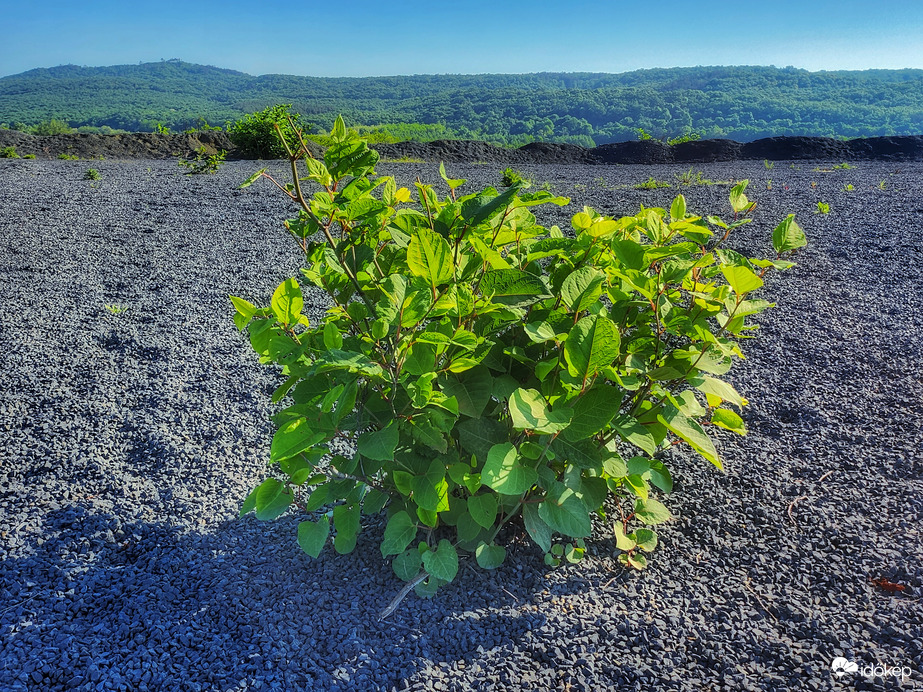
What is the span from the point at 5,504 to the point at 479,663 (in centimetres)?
180

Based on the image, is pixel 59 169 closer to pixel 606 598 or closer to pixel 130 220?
pixel 130 220

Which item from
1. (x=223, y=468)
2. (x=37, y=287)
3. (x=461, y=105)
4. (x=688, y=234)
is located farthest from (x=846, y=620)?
(x=461, y=105)

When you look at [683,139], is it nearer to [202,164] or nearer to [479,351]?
[202,164]

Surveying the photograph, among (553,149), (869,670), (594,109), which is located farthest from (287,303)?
(594,109)

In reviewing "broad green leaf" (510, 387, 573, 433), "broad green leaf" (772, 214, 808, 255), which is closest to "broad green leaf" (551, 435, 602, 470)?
"broad green leaf" (510, 387, 573, 433)

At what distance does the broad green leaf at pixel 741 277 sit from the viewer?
121cm

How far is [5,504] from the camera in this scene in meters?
1.98

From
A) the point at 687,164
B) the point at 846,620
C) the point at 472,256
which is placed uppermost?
the point at 687,164

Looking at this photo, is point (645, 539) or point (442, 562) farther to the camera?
point (645, 539)

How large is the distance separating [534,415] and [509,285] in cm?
31

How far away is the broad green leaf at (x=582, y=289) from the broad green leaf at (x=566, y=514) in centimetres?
47

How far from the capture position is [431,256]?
111cm

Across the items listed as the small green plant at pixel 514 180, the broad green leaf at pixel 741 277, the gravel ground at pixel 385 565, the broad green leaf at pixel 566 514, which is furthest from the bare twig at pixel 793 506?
the small green plant at pixel 514 180

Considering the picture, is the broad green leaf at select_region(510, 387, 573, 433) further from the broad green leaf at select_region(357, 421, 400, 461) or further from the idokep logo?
the idokep logo
